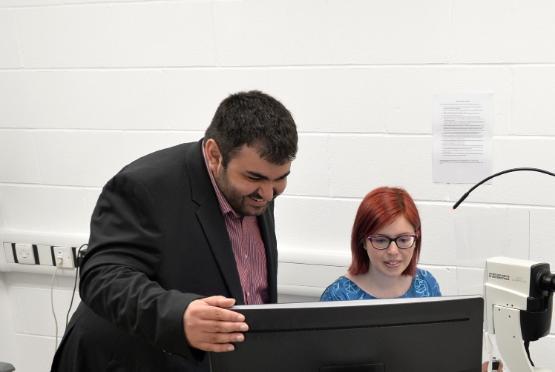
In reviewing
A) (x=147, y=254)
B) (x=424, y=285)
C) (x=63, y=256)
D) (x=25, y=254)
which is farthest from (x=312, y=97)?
(x=25, y=254)

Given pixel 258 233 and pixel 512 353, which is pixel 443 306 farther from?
pixel 258 233

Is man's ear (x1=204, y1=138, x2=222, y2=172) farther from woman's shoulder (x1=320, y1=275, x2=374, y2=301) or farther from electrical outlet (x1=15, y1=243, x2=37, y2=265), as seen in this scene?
electrical outlet (x1=15, y1=243, x2=37, y2=265)

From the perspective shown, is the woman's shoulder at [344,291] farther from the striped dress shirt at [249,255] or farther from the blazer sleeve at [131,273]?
the blazer sleeve at [131,273]

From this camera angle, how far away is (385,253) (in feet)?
6.28

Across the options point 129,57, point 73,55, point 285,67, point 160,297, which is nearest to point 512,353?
point 160,297

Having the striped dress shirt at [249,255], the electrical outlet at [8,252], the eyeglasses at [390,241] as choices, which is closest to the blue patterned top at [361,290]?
the eyeglasses at [390,241]

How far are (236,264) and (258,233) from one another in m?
0.18

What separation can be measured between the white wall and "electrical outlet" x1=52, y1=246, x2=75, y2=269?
0.13 ft

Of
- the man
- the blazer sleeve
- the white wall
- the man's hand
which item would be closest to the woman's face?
the white wall

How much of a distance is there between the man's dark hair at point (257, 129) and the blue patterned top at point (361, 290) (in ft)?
2.33

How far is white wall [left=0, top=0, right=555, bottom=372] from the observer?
6.77ft

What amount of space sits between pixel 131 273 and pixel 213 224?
25 cm

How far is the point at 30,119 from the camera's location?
2.57 meters

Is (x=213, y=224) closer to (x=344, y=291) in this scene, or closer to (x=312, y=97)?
(x=344, y=291)
